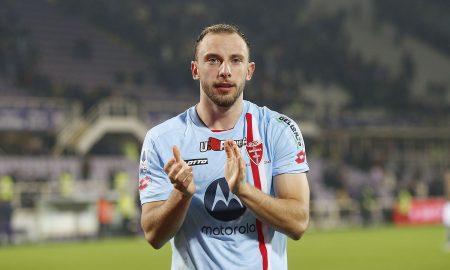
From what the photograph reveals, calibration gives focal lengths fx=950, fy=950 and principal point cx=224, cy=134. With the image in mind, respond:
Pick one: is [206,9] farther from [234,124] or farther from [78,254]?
[234,124]

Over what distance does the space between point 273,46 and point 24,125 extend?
626 inches

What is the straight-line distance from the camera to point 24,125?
3016 cm

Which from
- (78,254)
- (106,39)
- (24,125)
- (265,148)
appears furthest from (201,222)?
(106,39)

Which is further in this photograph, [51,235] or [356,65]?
[356,65]

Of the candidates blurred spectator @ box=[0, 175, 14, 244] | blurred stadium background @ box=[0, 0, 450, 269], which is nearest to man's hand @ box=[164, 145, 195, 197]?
blurred spectator @ box=[0, 175, 14, 244]

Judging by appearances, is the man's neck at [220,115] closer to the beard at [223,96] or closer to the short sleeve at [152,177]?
the beard at [223,96]

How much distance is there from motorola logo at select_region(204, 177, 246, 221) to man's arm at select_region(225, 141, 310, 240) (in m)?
0.17

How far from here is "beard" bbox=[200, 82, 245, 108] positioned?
12.7ft

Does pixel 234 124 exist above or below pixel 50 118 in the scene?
below

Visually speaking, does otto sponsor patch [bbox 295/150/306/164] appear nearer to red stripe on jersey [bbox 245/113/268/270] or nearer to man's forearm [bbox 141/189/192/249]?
red stripe on jersey [bbox 245/113/268/270]

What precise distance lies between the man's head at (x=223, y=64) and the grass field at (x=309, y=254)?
1138cm

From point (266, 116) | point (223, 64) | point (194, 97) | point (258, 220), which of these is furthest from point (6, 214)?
point (223, 64)

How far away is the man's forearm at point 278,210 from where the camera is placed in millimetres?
3705

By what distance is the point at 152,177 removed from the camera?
13.3 feet
